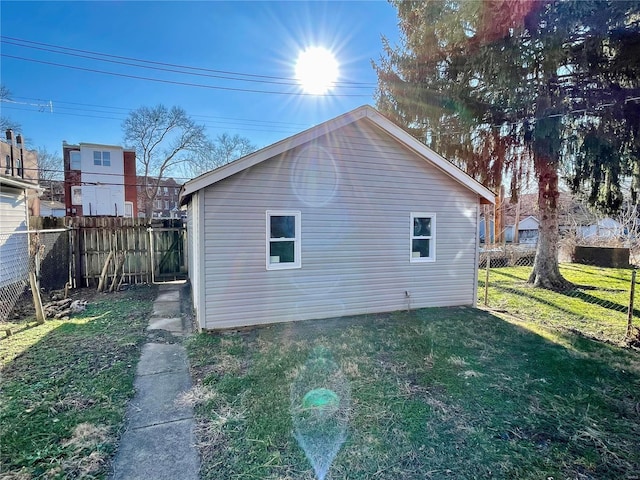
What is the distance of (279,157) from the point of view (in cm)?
639

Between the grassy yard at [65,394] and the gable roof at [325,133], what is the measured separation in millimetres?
2909

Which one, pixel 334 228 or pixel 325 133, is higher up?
pixel 325 133

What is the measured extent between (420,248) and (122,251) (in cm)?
869

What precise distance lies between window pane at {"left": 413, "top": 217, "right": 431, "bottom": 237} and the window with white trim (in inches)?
983

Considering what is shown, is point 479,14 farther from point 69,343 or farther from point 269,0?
point 69,343

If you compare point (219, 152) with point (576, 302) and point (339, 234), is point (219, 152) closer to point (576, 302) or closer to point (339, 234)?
point (339, 234)

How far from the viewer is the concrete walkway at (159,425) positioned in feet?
8.55

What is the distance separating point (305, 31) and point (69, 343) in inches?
389

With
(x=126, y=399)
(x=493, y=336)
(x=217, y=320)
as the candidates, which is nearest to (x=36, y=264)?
(x=217, y=320)

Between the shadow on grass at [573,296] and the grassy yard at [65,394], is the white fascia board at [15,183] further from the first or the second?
the shadow on grass at [573,296]

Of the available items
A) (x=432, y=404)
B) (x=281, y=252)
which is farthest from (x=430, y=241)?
(x=432, y=404)

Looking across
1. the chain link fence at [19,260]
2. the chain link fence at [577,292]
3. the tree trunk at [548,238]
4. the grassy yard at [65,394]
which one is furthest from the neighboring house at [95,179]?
the tree trunk at [548,238]

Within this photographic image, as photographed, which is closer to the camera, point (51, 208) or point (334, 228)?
point (334, 228)

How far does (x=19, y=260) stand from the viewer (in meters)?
8.48
